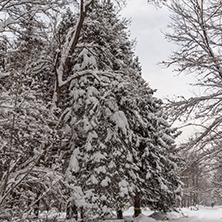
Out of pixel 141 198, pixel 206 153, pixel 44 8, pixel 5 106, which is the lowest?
pixel 141 198

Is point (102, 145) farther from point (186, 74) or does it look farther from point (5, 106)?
point (5, 106)

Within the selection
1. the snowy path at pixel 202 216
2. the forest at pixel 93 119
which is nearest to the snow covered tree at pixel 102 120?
the forest at pixel 93 119

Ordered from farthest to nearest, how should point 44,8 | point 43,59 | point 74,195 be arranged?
point 43,59 < point 74,195 < point 44,8

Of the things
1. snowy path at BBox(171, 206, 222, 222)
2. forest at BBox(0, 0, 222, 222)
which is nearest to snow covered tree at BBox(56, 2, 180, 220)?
forest at BBox(0, 0, 222, 222)

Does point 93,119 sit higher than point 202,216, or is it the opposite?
point 93,119

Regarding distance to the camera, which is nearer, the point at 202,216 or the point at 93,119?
the point at 93,119

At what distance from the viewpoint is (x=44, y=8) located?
5.32m

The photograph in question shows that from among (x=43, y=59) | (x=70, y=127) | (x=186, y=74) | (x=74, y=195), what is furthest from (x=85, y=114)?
(x=186, y=74)

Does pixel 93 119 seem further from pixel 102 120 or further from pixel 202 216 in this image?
pixel 202 216

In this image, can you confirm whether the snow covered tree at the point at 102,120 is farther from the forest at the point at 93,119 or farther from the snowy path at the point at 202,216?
the snowy path at the point at 202,216

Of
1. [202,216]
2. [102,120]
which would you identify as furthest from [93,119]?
[202,216]

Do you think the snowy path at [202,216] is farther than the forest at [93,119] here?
Yes

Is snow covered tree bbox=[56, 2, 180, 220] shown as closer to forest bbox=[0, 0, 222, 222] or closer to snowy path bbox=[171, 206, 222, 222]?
forest bbox=[0, 0, 222, 222]

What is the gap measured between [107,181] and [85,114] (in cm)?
331
